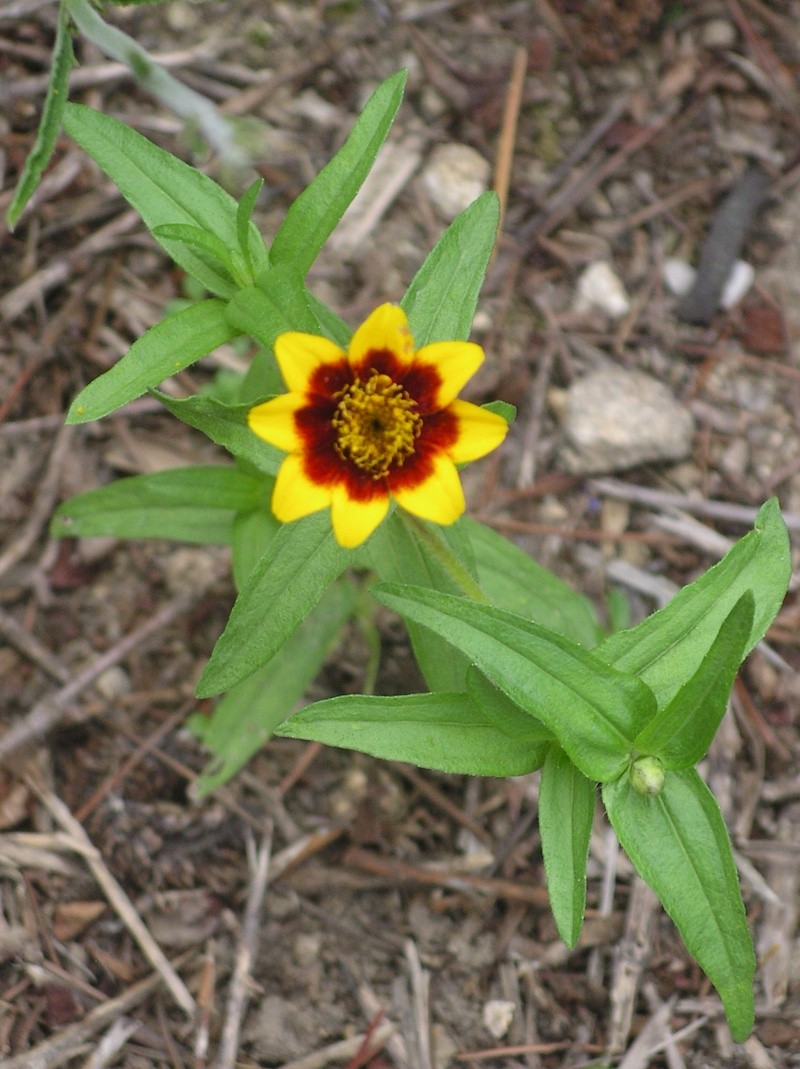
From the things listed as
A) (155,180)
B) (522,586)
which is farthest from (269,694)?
(155,180)

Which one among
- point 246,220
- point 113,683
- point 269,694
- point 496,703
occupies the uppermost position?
point 246,220

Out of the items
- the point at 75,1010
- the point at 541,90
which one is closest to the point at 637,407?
the point at 541,90

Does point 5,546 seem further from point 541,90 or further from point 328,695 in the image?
point 541,90

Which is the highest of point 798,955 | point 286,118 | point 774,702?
point 286,118

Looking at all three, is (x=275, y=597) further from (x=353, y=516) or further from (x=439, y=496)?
(x=439, y=496)

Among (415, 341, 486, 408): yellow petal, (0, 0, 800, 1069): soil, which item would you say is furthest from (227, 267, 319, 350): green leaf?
(0, 0, 800, 1069): soil
